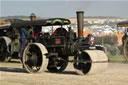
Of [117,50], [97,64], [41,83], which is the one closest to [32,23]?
[97,64]

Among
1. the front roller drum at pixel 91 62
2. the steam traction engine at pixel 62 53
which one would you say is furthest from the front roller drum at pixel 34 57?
the front roller drum at pixel 91 62

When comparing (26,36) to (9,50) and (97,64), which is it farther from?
(9,50)

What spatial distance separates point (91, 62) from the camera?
37.9ft

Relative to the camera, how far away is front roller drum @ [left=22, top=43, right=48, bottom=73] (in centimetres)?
1249

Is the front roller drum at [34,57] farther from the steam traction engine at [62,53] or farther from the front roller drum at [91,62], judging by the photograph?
the front roller drum at [91,62]

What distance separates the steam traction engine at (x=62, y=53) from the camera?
1188cm

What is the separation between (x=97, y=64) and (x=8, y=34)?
9903 mm

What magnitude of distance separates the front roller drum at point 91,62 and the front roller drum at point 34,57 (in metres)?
1.16

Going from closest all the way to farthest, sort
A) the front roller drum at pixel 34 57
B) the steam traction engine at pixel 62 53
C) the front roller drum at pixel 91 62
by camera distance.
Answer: the front roller drum at pixel 91 62 → the steam traction engine at pixel 62 53 → the front roller drum at pixel 34 57

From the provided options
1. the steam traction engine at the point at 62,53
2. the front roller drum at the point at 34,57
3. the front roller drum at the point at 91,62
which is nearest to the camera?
the front roller drum at the point at 91,62

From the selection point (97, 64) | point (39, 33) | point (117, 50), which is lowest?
point (117, 50)

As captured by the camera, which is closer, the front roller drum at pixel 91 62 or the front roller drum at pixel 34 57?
the front roller drum at pixel 91 62

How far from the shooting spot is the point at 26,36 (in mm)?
14523

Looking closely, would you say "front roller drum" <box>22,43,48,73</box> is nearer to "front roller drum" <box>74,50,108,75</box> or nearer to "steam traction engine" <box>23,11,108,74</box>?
"steam traction engine" <box>23,11,108,74</box>
